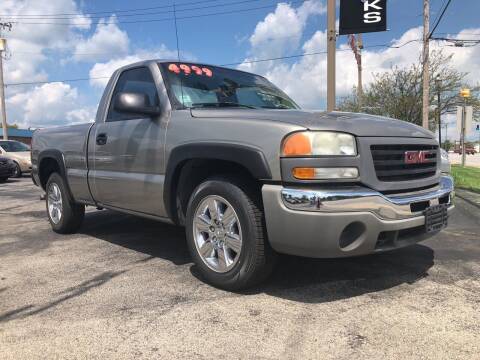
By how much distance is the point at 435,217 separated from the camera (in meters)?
3.70

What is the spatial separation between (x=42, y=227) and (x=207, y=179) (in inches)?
151

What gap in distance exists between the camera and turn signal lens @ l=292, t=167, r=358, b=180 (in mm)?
3160

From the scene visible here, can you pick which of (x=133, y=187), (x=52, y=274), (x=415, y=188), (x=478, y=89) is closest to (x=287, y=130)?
(x=415, y=188)

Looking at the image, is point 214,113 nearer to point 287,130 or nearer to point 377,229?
point 287,130

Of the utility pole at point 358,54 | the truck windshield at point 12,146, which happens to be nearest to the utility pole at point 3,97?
the truck windshield at point 12,146

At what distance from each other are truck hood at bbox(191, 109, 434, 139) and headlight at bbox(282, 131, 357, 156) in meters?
0.05

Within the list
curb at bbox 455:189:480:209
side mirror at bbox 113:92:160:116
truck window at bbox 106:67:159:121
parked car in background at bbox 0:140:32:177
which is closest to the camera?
side mirror at bbox 113:92:160:116

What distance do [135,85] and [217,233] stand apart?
1.99m

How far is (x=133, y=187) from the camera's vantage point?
4.55m

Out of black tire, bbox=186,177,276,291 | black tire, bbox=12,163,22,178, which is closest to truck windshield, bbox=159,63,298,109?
black tire, bbox=186,177,276,291

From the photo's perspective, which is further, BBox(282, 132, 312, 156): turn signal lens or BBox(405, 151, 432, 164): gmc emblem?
BBox(405, 151, 432, 164): gmc emblem

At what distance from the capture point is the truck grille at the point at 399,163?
3.37 meters

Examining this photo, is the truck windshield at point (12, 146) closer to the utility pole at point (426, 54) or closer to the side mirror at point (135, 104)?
the side mirror at point (135, 104)

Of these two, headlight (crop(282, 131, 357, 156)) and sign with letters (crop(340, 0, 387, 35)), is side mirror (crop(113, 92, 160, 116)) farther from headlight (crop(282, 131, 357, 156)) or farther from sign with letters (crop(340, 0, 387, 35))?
sign with letters (crop(340, 0, 387, 35))
